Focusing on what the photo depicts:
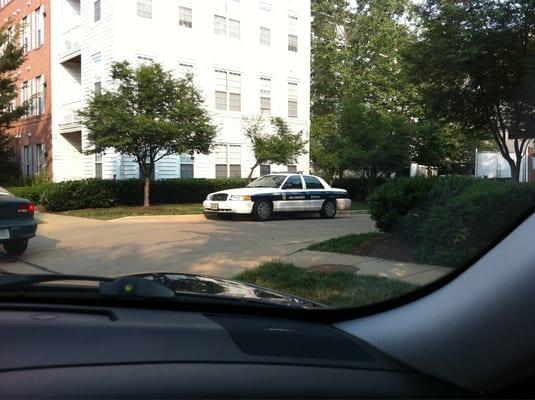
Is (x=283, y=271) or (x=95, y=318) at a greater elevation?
(x=95, y=318)

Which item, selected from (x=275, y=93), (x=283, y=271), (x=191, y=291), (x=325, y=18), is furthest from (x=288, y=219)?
(x=325, y=18)

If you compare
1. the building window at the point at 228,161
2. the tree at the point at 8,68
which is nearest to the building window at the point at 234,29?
the building window at the point at 228,161

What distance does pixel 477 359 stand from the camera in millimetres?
1651

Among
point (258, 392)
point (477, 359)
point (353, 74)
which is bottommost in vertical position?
point (258, 392)

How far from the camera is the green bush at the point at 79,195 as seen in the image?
1942 cm

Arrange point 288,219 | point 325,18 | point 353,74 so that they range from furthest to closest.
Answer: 1. point 325,18
2. point 353,74
3. point 288,219

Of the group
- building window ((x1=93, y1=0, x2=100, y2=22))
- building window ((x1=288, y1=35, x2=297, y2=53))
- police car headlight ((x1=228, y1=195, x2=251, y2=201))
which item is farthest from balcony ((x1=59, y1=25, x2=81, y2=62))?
police car headlight ((x1=228, y1=195, x2=251, y2=201))

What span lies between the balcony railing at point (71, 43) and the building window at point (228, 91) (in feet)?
21.3

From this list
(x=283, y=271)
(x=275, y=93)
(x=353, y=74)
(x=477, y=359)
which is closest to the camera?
(x=477, y=359)

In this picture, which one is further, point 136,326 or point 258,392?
point 136,326

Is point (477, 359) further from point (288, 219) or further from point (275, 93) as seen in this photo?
point (275, 93)

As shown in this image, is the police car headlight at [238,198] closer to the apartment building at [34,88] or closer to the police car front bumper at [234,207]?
the police car front bumper at [234,207]

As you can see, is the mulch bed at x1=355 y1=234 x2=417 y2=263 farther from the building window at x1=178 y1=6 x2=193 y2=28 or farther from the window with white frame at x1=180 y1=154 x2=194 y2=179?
the building window at x1=178 y1=6 x2=193 y2=28

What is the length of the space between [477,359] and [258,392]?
2.11 ft
